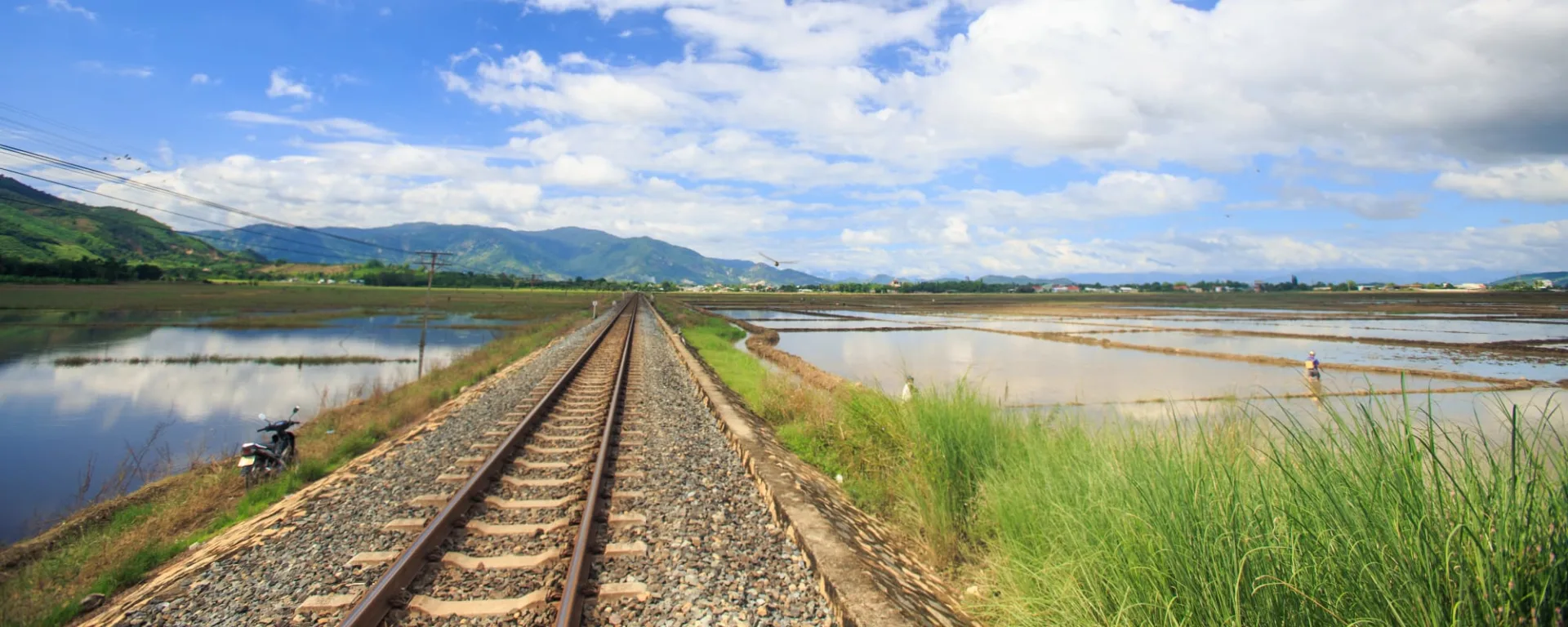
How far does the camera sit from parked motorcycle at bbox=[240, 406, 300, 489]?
7.97m

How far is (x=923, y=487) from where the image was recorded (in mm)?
5645

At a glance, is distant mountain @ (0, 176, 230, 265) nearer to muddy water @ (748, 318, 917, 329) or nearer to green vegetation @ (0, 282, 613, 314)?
green vegetation @ (0, 282, 613, 314)

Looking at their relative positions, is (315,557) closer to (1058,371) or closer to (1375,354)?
(1058,371)

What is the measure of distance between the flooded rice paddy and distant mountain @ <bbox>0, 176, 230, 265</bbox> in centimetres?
8026

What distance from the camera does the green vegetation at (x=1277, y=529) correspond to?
2.07m

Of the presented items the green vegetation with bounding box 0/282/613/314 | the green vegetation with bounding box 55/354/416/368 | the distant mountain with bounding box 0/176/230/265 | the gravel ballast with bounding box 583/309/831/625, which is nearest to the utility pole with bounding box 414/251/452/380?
the green vegetation with bounding box 55/354/416/368

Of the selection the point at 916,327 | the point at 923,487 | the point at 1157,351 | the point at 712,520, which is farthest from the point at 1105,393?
the point at 916,327

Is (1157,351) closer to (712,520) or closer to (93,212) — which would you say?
(712,520)

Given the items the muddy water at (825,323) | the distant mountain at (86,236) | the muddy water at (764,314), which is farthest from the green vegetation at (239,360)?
the distant mountain at (86,236)

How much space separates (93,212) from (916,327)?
148 meters

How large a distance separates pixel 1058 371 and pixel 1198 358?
293 inches

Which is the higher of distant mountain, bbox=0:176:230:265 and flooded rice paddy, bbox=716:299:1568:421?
distant mountain, bbox=0:176:230:265

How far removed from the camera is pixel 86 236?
100812 mm

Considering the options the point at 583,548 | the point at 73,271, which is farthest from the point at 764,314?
the point at 73,271
